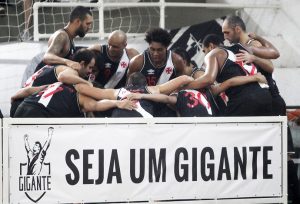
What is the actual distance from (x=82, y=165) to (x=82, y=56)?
1.68m

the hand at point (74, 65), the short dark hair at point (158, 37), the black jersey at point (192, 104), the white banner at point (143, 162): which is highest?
the short dark hair at point (158, 37)

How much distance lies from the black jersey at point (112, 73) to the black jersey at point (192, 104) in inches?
56.1

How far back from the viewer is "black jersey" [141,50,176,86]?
7.15 metres

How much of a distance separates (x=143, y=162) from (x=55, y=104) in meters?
1.14

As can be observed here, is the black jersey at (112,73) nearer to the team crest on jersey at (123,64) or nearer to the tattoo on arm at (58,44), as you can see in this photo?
the team crest on jersey at (123,64)

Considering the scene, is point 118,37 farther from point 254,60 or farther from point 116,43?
point 254,60

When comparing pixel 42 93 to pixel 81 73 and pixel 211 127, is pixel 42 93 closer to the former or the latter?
pixel 81 73

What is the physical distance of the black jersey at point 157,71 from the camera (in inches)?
282

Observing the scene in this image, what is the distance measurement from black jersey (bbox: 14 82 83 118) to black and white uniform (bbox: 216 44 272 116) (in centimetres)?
142

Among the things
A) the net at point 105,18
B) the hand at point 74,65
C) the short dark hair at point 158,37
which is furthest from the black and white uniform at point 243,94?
the net at point 105,18

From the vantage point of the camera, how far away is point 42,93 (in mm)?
6082

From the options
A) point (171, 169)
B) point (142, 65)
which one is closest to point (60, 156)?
point (171, 169)

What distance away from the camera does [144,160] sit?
5215mm

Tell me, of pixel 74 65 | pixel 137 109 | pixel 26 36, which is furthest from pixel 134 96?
pixel 26 36
